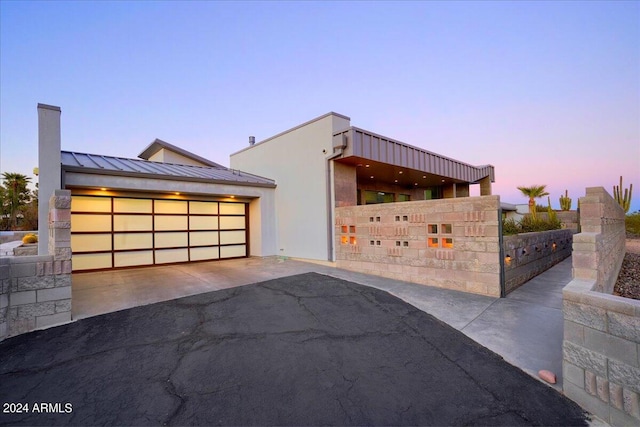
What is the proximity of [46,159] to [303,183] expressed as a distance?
7.79m

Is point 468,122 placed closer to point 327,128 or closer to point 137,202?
point 327,128

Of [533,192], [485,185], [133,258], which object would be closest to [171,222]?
[133,258]

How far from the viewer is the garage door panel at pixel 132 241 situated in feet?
31.0

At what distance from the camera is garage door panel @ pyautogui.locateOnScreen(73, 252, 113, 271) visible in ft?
28.8

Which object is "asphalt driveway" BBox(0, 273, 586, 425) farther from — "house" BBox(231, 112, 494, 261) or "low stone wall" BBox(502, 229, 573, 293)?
"house" BBox(231, 112, 494, 261)

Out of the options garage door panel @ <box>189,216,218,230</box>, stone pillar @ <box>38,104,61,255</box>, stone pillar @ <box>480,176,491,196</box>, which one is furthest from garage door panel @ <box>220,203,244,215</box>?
stone pillar @ <box>480,176,491,196</box>

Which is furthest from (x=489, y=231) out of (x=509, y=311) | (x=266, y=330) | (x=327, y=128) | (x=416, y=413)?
(x=327, y=128)

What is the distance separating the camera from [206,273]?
838 centimetres

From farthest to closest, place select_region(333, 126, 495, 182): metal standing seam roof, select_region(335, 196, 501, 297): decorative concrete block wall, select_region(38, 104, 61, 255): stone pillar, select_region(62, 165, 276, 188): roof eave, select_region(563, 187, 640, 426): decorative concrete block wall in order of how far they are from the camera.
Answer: select_region(333, 126, 495, 182): metal standing seam roof → select_region(62, 165, 276, 188): roof eave → select_region(38, 104, 61, 255): stone pillar → select_region(335, 196, 501, 297): decorative concrete block wall → select_region(563, 187, 640, 426): decorative concrete block wall

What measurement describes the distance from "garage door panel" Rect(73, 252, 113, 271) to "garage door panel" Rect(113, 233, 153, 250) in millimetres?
463

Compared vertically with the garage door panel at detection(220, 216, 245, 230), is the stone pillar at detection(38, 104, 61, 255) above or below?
above

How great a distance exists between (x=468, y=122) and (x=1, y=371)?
719 inches

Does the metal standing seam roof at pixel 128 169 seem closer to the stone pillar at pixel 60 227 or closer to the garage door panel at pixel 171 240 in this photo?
the garage door panel at pixel 171 240

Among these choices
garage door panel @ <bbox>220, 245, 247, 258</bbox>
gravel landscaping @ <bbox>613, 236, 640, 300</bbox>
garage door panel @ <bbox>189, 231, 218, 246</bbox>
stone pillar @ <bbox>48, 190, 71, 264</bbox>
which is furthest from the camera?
garage door panel @ <bbox>220, 245, 247, 258</bbox>
